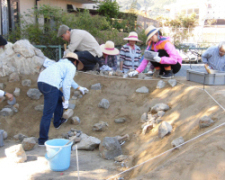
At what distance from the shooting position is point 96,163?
140 inches

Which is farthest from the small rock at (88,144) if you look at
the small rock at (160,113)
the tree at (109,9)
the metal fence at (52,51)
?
the tree at (109,9)

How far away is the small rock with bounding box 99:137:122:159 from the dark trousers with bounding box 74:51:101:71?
9.83 ft

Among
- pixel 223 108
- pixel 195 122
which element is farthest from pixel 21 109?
pixel 223 108

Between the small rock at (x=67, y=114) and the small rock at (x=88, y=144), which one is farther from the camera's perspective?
the small rock at (x=67, y=114)

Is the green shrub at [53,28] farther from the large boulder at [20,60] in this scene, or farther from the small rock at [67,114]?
the small rock at [67,114]

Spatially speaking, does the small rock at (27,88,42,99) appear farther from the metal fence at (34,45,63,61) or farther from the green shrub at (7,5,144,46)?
the green shrub at (7,5,144,46)

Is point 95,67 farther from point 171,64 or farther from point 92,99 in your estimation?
point 171,64

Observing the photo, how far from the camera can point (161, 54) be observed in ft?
18.2

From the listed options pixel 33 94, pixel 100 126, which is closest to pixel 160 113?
pixel 100 126

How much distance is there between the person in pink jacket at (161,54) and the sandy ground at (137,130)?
48 centimetres

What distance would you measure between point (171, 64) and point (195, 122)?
87.6 inches

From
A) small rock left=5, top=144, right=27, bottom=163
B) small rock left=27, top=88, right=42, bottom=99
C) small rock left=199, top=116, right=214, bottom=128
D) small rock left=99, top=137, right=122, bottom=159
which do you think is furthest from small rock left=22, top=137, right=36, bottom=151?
small rock left=199, top=116, right=214, bottom=128

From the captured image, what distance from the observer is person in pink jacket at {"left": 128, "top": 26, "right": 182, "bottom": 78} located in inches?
213

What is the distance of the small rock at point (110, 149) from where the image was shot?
145 inches
